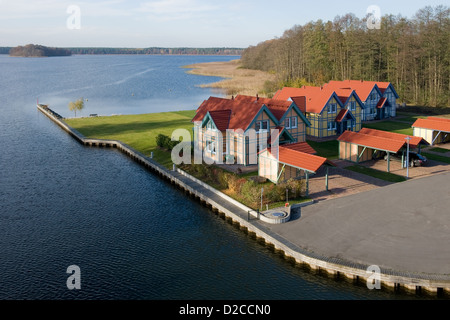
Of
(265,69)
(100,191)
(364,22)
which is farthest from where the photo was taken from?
(265,69)

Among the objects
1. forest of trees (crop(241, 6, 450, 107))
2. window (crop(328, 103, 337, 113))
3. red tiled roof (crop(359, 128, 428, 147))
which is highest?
forest of trees (crop(241, 6, 450, 107))

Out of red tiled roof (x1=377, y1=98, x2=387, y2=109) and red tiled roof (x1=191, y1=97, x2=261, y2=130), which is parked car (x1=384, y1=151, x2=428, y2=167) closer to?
red tiled roof (x1=191, y1=97, x2=261, y2=130)

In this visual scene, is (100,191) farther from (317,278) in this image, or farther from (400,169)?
(400,169)

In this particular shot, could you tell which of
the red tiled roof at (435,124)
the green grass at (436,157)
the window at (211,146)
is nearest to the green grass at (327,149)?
the green grass at (436,157)

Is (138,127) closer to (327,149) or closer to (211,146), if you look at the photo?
(211,146)

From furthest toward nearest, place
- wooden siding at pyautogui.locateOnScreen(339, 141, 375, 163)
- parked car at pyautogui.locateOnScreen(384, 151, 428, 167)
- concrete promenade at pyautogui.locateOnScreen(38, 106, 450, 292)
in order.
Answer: wooden siding at pyautogui.locateOnScreen(339, 141, 375, 163) < parked car at pyautogui.locateOnScreen(384, 151, 428, 167) < concrete promenade at pyautogui.locateOnScreen(38, 106, 450, 292)

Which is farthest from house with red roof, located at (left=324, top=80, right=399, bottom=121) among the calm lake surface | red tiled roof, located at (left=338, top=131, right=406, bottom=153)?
the calm lake surface
